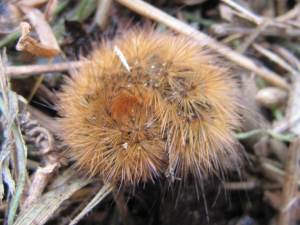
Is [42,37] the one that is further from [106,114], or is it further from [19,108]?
[106,114]

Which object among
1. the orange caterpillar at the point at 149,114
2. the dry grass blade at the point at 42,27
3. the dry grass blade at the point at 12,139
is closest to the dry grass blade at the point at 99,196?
the orange caterpillar at the point at 149,114

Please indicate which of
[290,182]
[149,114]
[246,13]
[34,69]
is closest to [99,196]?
[149,114]

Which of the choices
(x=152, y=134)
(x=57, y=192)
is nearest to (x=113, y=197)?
(x=57, y=192)

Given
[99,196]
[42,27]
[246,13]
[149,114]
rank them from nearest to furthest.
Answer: [149,114] → [99,196] → [42,27] → [246,13]

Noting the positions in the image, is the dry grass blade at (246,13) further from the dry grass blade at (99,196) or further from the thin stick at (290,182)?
the dry grass blade at (99,196)

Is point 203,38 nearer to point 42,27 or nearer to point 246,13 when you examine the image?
point 246,13
